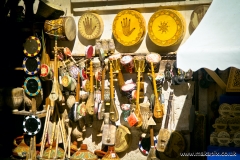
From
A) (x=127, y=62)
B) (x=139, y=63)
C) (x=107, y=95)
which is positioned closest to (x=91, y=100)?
(x=107, y=95)

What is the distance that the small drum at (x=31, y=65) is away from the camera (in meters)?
4.95

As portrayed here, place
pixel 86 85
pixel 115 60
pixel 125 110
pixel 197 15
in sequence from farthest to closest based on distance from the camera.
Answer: pixel 86 85
pixel 125 110
pixel 115 60
pixel 197 15

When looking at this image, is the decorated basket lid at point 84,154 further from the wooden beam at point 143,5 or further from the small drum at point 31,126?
the wooden beam at point 143,5

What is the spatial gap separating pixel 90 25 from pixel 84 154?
6.47 ft

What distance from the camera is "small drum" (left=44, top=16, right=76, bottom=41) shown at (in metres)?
4.89

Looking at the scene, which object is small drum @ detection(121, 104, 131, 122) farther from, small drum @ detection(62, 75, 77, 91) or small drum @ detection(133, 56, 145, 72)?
small drum @ detection(62, 75, 77, 91)

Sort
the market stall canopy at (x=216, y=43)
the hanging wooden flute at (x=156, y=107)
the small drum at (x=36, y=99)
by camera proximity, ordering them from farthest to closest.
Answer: the small drum at (x=36, y=99)
the hanging wooden flute at (x=156, y=107)
the market stall canopy at (x=216, y=43)

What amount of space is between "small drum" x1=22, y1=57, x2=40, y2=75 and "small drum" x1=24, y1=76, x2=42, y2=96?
10cm

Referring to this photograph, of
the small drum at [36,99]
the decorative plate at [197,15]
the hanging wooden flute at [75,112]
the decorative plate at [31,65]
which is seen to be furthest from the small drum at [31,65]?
the decorative plate at [197,15]

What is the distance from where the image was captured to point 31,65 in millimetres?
4988

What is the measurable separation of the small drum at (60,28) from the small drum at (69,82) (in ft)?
1.98

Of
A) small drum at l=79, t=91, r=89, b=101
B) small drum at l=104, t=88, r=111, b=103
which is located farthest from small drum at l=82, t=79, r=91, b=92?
small drum at l=104, t=88, r=111, b=103

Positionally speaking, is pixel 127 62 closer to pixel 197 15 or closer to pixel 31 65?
pixel 197 15

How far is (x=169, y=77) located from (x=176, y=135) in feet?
2.77
